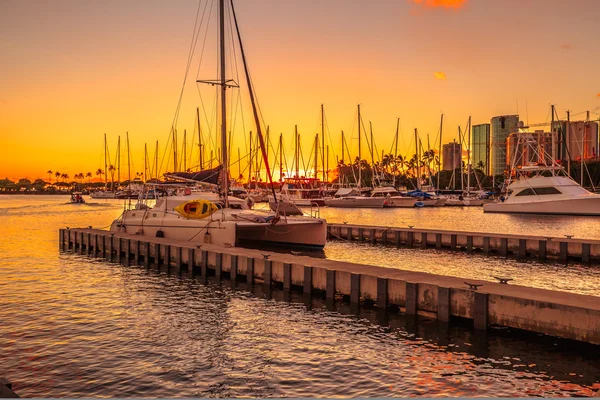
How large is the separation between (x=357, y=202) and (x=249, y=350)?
87265 millimetres

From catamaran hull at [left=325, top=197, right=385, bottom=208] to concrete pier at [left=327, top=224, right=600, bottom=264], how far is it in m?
57.1

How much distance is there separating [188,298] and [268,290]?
2.89 meters

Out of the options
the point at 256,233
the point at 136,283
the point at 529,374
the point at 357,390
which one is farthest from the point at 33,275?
the point at 529,374

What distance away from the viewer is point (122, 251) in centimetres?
3056

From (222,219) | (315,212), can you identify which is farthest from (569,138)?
(222,219)

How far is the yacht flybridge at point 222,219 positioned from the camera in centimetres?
2847

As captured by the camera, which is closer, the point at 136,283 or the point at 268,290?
the point at 268,290

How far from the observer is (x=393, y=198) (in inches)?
3952

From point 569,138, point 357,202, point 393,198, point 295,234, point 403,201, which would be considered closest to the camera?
point 295,234

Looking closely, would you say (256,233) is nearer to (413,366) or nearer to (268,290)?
(268,290)

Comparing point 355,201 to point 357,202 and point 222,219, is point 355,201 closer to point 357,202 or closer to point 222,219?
point 357,202

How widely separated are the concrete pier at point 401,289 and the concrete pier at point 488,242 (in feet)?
49.1

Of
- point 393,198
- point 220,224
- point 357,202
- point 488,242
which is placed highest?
point 220,224

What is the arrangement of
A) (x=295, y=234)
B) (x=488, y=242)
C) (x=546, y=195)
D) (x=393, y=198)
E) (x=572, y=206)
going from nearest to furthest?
(x=295, y=234)
(x=488, y=242)
(x=572, y=206)
(x=546, y=195)
(x=393, y=198)
